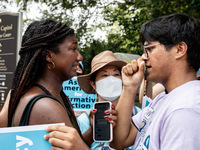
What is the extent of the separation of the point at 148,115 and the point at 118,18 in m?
7.58

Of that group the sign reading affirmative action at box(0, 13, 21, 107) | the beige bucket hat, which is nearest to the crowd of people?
the beige bucket hat

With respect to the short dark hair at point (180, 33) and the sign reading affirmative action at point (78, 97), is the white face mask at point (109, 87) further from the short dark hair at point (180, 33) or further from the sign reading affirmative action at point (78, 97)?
the short dark hair at point (180, 33)

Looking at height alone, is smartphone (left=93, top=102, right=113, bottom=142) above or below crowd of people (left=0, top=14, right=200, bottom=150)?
below

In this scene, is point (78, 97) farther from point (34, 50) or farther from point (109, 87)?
point (34, 50)

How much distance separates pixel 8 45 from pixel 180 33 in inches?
151

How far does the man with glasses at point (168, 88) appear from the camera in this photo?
4.13 feet

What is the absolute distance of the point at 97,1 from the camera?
1120cm

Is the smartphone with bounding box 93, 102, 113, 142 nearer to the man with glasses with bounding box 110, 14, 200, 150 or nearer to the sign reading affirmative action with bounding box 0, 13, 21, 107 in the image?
the man with glasses with bounding box 110, 14, 200, 150

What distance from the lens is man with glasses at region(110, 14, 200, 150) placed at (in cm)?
126

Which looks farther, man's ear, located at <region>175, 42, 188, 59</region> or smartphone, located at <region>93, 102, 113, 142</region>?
smartphone, located at <region>93, 102, 113, 142</region>

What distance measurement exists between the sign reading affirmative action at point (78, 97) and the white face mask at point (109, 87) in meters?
0.85

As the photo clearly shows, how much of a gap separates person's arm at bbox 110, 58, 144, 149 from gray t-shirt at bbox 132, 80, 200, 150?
400 mm

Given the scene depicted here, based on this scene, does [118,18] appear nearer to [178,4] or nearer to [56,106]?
[178,4]

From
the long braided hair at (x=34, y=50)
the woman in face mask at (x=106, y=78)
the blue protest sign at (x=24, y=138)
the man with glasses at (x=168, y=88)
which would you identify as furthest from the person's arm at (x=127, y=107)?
the woman in face mask at (x=106, y=78)
